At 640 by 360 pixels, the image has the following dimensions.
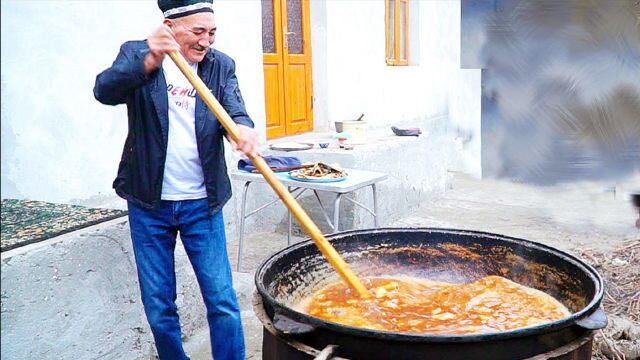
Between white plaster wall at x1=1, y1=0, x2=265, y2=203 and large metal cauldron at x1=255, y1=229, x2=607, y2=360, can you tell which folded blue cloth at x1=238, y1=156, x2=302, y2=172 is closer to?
white plaster wall at x1=1, y1=0, x2=265, y2=203

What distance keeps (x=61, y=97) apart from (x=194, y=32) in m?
1.96

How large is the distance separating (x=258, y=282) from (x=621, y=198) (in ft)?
20.1

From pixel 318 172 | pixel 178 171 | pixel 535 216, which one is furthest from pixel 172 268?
pixel 535 216

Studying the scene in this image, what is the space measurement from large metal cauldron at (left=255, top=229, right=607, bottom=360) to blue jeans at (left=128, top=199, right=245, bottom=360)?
17.2 inches

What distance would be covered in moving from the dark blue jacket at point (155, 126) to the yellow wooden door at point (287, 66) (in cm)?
396

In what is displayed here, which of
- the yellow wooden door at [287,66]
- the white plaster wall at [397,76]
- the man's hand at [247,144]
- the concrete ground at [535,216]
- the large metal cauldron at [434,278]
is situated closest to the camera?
the large metal cauldron at [434,278]

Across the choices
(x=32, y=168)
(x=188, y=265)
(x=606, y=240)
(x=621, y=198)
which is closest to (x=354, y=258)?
(x=188, y=265)

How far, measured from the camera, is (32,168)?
12.1 feet

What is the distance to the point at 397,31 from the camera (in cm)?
873

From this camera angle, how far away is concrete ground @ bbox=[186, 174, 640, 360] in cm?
585

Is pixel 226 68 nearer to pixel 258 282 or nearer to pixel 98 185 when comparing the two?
pixel 258 282

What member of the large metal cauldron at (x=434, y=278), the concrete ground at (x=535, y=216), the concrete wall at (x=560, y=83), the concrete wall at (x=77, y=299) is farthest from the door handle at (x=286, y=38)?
the large metal cauldron at (x=434, y=278)

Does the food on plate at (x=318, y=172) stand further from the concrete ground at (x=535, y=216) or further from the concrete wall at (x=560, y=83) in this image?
the concrete wall at (x=560, y=83)

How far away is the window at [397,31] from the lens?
8.50 meters
